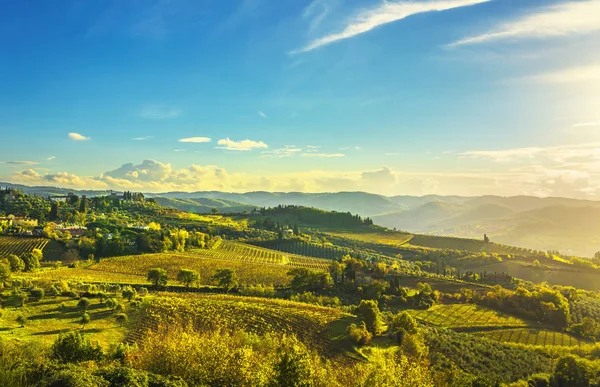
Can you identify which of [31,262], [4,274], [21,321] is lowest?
[21,321]

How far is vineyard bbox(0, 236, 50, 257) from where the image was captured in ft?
409

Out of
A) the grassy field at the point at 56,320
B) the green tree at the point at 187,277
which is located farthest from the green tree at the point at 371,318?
the green tree at the point at 187,277

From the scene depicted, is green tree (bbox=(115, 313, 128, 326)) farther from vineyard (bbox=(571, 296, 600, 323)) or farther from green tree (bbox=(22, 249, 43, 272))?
vineyard (bbox=(571, 296, 600, 323))

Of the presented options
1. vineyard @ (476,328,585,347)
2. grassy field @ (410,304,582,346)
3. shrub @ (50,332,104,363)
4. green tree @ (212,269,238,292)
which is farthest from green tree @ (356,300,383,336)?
shrub @ (50,332,104,363)

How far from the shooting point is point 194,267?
404 feet

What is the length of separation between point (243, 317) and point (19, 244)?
10727 centimetres

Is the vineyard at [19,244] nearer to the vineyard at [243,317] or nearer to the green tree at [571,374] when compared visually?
the vineyard at [243,317]

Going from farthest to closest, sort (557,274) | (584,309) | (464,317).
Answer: (557,274) → (584,309) → (464,317)

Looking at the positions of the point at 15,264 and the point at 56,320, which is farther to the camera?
the point at 15,264

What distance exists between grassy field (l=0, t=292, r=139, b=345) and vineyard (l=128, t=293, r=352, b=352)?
3.59 meters

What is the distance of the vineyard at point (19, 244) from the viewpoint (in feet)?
409

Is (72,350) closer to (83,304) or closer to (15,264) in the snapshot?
(83,304)

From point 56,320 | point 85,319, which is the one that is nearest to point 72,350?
point 85,319

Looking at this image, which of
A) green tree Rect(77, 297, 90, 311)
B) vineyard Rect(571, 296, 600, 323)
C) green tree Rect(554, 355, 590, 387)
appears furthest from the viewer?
vineyard Rect(571, 296, 600, 323)
